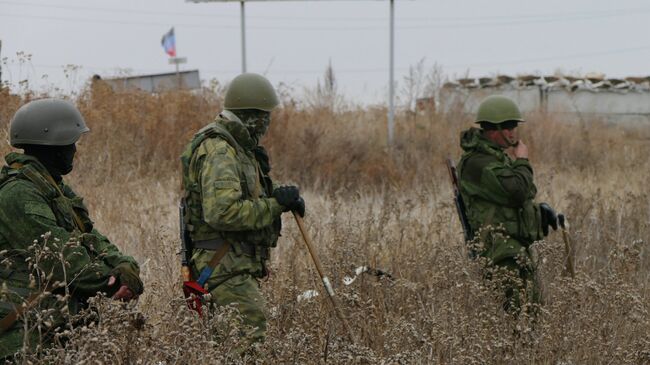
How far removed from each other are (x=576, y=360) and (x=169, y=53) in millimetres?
23192

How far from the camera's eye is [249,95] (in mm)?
4629

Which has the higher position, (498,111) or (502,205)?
(498,111)

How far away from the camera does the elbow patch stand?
3605 mm

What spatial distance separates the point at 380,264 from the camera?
266 inches

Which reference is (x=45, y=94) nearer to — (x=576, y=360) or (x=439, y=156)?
(x=439, y=156)

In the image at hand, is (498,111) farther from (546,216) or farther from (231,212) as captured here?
(231,212)

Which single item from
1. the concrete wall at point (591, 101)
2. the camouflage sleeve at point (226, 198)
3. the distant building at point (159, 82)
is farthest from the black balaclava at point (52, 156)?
the concrete wall at point (591, 101)

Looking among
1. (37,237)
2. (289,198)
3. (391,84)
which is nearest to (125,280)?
(37,237)

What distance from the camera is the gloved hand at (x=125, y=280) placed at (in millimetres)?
3807

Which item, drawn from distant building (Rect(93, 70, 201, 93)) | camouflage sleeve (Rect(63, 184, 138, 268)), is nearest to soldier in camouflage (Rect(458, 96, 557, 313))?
camouflage sleeve (Rect(63, 184, 138, 268))

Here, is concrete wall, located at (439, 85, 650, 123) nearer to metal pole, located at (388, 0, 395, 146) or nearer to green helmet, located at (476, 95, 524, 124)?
metal pole, located at (388, 0, 395, 146)

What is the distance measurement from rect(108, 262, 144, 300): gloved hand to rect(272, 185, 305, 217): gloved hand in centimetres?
92

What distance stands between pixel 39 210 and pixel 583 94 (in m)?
23.6

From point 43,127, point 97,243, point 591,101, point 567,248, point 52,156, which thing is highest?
point 43,127
